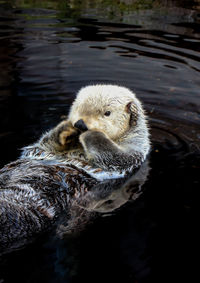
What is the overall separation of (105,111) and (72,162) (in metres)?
Answer: 0.65

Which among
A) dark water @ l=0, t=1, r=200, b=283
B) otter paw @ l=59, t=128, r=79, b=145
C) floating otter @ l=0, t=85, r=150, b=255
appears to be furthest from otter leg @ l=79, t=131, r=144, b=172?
dark water @ l=0, t=1, r=200, b=283

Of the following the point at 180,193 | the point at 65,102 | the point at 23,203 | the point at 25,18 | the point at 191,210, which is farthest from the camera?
the point at 25,18

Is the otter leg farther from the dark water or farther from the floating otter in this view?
the dark water

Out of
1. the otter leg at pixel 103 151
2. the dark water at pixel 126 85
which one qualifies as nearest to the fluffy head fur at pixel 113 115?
the otter leg at pixel 103 151

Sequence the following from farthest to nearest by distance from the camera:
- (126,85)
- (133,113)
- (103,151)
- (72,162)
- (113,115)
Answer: (126,85), (133,113), (113,115), (72,162), (103,151)

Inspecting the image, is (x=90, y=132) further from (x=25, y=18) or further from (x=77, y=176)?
(x=25, y=18)

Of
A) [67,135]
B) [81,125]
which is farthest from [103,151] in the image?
[67,135]

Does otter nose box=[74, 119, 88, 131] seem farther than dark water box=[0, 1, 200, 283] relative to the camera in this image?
Yes

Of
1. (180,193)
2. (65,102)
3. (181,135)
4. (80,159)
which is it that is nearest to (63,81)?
(65,102)

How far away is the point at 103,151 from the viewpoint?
3.53m

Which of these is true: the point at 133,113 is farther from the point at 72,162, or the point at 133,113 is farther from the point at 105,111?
the point at 72,162

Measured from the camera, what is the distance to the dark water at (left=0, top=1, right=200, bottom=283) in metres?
2.69

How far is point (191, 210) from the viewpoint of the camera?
3361 millimetres

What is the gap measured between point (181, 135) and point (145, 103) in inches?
51.6
